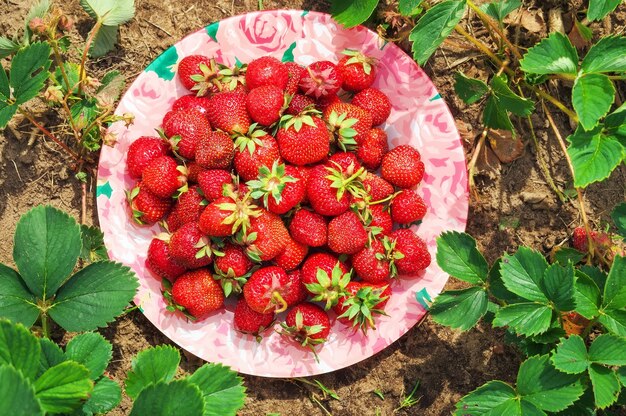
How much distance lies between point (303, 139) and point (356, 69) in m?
0.30

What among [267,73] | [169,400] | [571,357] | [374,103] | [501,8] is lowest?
[571,357]

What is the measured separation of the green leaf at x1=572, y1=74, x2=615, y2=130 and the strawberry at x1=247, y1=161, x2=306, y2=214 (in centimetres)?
71

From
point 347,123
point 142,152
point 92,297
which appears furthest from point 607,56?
point 92,297

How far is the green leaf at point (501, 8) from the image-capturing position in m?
1.73

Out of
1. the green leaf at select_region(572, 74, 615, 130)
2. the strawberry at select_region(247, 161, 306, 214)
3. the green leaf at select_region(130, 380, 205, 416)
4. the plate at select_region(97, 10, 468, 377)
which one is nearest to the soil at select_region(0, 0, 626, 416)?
the plate at select_region(97, 10, 468, 377)

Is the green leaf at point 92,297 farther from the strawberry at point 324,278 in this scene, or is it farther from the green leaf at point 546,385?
the green leaf at point 546,385

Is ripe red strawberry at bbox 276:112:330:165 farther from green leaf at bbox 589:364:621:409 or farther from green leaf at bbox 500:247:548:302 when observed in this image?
green leaf at bbox 589:364:621:409

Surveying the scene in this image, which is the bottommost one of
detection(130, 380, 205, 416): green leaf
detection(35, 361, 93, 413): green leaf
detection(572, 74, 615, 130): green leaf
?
detection(35, 361, 93, 413): green leaf

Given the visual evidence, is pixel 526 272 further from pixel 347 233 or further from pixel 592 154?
pixel 347 233

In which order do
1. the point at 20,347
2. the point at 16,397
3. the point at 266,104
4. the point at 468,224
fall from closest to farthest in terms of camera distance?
the point at 16,397
the point at 20,347
the point at 266,104
the point at 468,224

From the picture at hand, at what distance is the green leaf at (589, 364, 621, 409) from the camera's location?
145cm

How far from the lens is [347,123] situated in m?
1.69

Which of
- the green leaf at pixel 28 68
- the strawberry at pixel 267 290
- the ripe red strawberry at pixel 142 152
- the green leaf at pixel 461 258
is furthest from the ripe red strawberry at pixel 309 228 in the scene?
the green leaf at pixel 28 68

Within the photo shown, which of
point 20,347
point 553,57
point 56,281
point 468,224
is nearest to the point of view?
point 20,347
